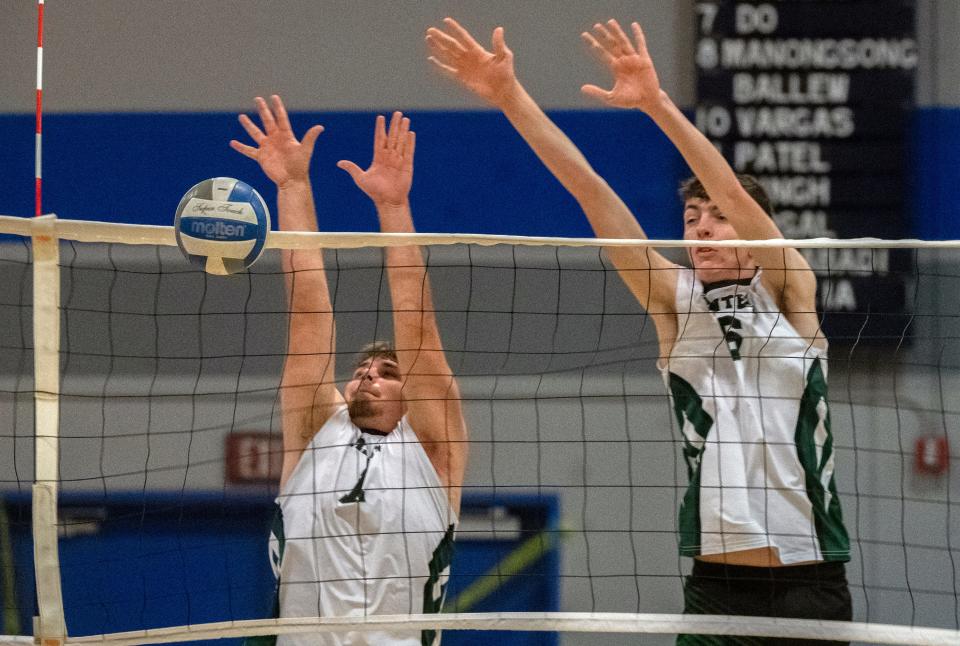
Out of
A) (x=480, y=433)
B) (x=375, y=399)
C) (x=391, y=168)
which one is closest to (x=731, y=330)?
(x=375, y=399)

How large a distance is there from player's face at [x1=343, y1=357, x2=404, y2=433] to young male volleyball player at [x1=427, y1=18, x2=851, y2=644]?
753 mm

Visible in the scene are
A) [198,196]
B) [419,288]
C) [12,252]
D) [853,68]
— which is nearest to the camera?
[198,196]

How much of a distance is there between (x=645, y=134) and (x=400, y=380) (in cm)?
229

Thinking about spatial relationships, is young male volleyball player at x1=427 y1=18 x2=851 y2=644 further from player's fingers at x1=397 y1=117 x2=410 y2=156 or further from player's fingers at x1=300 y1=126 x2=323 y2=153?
player's fingers at x1=300 y1=126 x2=323 y2=153

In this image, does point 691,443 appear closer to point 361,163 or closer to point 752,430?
point 752,430

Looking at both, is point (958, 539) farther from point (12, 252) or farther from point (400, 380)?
point (12, 252)

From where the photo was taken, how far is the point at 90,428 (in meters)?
5.44

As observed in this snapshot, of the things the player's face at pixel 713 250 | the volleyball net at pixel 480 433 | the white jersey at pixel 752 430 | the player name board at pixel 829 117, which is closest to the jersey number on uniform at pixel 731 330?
the white jersey at pixel 752 430

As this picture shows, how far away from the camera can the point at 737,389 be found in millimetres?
3182

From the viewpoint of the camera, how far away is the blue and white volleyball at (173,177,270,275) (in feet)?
9.72

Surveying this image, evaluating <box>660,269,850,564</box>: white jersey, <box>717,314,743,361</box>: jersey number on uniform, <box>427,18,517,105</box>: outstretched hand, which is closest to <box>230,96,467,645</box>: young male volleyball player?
<box>427,18,517,105</box>: outstretched hand

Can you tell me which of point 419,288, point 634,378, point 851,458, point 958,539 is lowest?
point 958,539

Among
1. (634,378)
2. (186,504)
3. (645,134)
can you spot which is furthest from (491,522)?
(645,134)

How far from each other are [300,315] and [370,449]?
0.45 m
